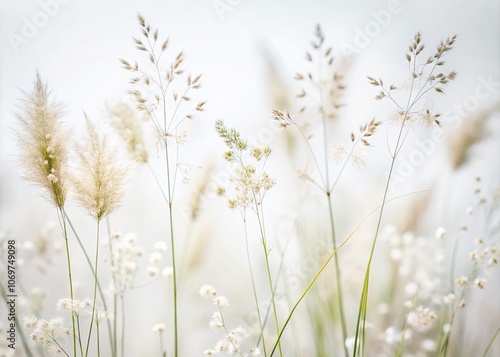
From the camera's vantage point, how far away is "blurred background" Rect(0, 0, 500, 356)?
1254mm

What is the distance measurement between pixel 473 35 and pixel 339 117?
587mm

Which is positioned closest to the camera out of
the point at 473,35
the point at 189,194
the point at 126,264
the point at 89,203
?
the point at 89,203

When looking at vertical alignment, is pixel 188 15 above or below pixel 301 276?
above

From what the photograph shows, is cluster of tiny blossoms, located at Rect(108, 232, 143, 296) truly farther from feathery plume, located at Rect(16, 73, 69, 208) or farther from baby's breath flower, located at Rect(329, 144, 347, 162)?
baby's breath flower, located at Rect(329, 144, 347, 162)

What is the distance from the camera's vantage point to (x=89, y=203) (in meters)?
1.00

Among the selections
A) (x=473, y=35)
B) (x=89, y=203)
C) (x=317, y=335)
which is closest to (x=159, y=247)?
(x=89, y=203)

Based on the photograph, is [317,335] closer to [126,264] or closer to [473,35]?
[126,264]

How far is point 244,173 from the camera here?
1022mm

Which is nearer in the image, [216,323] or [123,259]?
[216,323]

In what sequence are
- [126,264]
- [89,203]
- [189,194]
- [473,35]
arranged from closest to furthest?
[89,203] → [126,264] → [189,194] → [473,35]

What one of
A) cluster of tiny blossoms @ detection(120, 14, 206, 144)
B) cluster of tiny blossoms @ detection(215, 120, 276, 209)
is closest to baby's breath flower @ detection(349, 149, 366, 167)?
cluster of tiny blossoms @ detection(215, 120, 276, 209)

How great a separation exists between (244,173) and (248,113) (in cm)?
39

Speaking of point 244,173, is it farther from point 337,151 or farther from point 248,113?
point 248,113

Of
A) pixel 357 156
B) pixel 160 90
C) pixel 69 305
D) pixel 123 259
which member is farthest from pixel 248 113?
pixel 69 305
